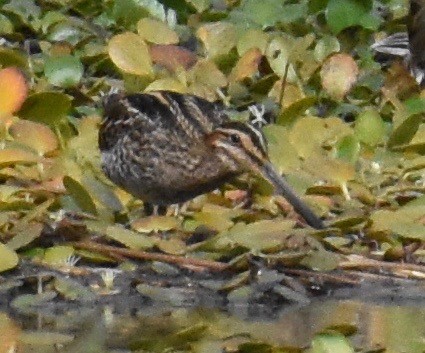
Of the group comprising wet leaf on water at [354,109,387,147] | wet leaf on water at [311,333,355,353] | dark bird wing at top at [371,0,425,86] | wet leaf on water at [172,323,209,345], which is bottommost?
dark bird wing at top at [371,0,425,86]

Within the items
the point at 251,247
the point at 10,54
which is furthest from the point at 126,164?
the point at 10,54

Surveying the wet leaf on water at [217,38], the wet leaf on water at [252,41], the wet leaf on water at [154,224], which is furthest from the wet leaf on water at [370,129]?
the wet leaf on water at [154,224]

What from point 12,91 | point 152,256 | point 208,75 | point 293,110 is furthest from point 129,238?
point 208,75

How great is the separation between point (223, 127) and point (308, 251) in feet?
2.53

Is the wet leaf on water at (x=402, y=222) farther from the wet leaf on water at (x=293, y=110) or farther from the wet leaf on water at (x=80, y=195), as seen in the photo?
the wet leaf on water at (x=293, y=110)

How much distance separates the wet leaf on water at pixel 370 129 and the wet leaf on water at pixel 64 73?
154 centimetres

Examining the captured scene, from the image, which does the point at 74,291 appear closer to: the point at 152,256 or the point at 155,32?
the point at 152,256

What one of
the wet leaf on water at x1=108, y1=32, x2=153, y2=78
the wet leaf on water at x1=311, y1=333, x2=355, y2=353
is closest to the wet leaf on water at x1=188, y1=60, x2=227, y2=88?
the wet leaf on water at x1=108, y1=32, x2=153, y2=78

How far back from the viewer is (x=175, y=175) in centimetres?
877

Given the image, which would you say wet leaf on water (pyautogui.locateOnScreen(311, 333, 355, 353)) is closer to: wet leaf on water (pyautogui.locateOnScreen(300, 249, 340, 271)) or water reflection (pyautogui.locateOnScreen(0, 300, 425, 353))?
water reflection (pyautogui.locateOnScreen(0, 300, 425, 353))

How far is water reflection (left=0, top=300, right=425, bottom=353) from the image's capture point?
7289mm

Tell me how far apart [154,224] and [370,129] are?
182cm

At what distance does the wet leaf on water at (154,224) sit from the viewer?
335 inches

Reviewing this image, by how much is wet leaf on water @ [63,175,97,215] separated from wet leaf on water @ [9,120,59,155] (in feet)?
2.43
